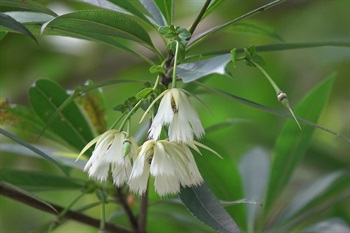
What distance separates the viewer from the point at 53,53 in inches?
86.3

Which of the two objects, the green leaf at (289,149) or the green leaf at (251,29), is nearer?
the green leaf at (251,29)

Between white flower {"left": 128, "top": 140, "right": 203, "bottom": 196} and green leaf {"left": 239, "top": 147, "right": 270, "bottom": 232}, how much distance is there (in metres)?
0.68

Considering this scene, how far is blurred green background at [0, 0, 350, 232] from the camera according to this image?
Result: 201 cm

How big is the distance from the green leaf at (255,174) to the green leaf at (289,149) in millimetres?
86

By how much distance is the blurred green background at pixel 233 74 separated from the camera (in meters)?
2.01

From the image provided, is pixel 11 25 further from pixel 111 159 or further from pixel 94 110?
pixel 94 110

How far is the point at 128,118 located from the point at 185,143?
0.09 metres

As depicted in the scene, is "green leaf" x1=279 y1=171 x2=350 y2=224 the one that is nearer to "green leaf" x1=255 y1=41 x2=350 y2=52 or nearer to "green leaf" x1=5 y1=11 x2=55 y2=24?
"green leaf" x1=255 y1=41 x2=350 y2=52

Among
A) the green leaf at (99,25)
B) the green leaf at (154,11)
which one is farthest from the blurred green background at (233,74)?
the green leaf at (99,25)

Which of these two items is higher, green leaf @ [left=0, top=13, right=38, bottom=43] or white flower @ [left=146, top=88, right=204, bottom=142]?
green leaf @ [left=0, top=13, right=38, bottom=43]

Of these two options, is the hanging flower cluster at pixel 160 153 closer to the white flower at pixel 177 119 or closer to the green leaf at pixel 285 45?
the white flower at pixel 177 119

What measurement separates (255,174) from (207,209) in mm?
728

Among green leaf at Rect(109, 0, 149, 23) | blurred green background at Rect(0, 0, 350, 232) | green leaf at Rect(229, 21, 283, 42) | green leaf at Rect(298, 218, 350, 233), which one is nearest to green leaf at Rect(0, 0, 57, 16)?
green leaf at Rect(109, 0, 149, 23)

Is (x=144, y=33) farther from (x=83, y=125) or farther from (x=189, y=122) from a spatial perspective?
(x=83, y=125)
